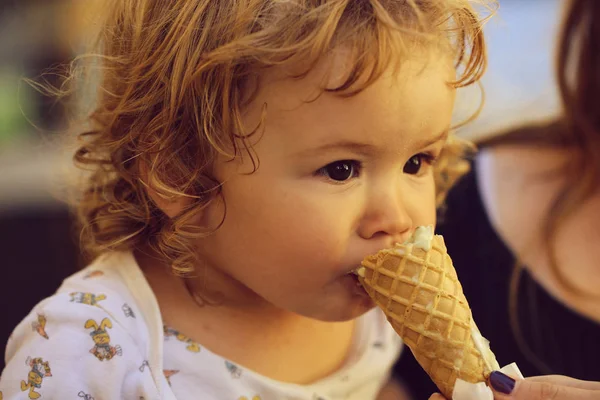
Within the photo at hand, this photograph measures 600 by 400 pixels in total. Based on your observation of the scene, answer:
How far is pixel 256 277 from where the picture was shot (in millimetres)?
1049

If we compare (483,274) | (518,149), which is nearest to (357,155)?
(483,274)

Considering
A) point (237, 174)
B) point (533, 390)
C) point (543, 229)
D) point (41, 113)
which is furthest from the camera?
point (41, 113)

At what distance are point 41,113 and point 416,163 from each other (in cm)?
206

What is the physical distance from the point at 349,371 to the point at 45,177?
74.3 inches

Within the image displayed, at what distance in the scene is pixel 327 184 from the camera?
0.99 meters

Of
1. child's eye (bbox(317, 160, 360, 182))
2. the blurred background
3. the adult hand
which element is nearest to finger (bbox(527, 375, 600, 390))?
the adult hand

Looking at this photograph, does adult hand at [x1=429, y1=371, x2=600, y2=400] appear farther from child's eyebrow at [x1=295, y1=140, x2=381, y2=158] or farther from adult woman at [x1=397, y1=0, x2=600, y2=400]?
adult woman at [x1=397, y1=0, x2=600, y2=400]

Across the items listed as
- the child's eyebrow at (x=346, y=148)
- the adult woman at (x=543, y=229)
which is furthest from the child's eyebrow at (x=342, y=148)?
the adult woman at (x=543, y=229)

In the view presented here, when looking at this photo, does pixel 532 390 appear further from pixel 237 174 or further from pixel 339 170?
pixel 237 174

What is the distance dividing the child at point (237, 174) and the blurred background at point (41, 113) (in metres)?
1.41

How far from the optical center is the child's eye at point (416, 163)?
107 centimetres

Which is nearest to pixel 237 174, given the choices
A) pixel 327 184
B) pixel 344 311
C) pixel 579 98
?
pixel 327 184

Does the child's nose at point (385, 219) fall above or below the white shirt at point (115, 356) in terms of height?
above

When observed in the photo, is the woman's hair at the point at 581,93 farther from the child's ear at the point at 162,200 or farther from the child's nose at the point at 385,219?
the child's ear at the point at 162,200
